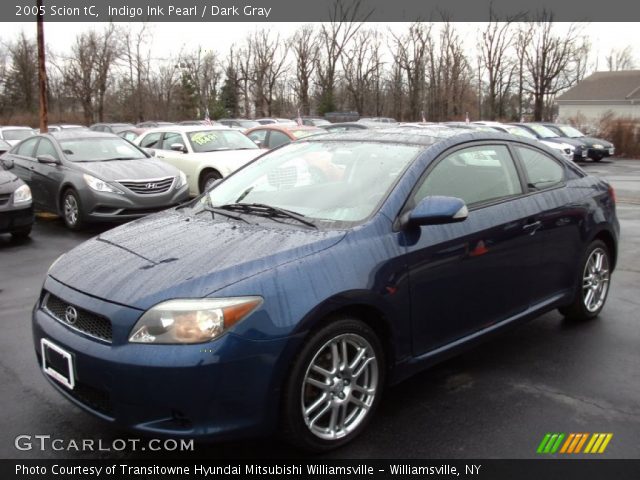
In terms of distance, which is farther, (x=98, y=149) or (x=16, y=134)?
(x=16, y=134)

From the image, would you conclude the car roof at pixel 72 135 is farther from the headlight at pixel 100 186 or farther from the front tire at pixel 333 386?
the front tire at pixel 333 386

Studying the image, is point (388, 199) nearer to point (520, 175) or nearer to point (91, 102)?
point (520, 175)

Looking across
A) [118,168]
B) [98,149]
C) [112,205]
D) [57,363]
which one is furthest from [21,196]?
[57,363]

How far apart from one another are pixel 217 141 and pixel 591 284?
29.3 ft

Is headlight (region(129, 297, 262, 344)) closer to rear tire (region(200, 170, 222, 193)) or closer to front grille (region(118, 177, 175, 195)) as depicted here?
front grille (region(118, 177, 175, 195))

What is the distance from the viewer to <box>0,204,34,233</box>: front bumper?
312 inches

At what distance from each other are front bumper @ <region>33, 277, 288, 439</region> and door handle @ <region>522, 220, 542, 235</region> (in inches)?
81.7

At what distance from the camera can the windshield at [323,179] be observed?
11.3 feet

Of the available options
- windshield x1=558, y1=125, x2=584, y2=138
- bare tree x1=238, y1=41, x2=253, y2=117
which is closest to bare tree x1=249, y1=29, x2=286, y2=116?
bare tree x1=238, y1=41, x2=253, y2=117

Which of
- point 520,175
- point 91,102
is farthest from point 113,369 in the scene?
point 91,102

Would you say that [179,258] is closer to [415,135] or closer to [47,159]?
[415,135]

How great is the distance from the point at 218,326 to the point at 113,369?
498 millimetres

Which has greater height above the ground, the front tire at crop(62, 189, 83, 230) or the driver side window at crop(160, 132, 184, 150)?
the driver side window at crop(160, 132, 184, 150)

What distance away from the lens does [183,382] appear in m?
2.52
